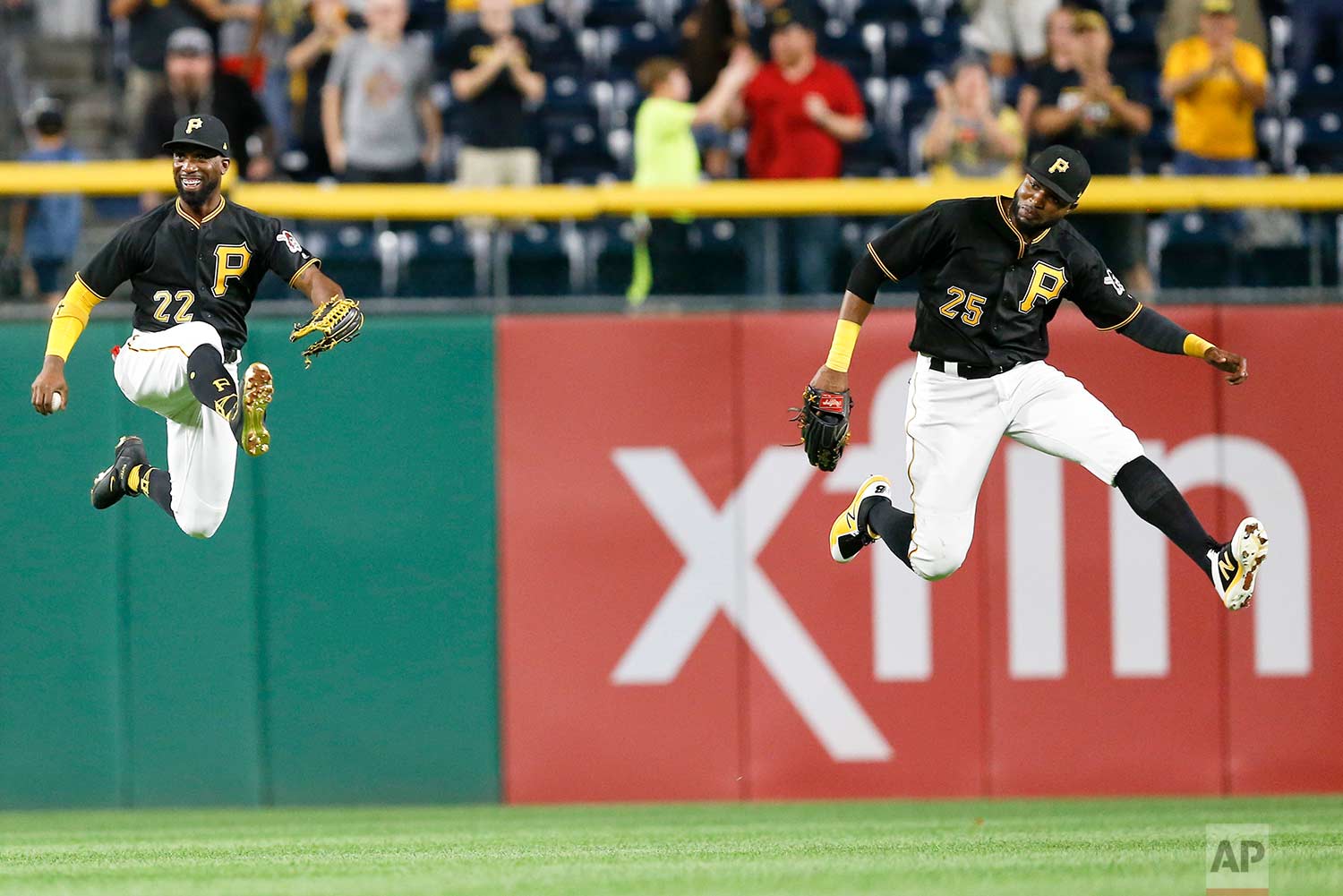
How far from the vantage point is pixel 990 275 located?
8930mm

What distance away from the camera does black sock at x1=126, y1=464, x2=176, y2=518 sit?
9.20 meters

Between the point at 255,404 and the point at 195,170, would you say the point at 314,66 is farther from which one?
the point at 255,404

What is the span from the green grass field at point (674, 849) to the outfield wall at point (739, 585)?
1.25 feet

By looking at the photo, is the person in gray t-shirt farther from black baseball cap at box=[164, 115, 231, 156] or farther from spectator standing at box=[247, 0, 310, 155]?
black baseball cap at box=[164, 115, 231, 156]

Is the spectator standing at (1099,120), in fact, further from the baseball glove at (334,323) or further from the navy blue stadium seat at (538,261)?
the baseball glove at (334,323)

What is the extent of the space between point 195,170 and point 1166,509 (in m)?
4.45

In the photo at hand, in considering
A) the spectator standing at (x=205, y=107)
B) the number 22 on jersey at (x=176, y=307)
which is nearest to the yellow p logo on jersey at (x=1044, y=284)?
the number 22 on jersey at (x=176, y=307)

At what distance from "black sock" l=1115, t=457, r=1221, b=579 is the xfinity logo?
3.32 meters

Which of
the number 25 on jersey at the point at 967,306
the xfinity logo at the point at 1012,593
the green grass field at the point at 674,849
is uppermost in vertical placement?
the number 25 on jersey at the point at 967,306

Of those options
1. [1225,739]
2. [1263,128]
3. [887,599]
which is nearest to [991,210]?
[887,599]

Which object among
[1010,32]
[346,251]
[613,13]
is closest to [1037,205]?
[346,251]

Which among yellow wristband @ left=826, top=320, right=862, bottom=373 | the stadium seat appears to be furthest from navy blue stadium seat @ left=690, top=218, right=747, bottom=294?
yellow wristband @ left=826, top=320, right=862, bottom=373

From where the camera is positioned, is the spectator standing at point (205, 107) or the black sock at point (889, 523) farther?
the spectator standing at point (205, 107)

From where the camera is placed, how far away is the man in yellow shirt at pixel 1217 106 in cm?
1272
